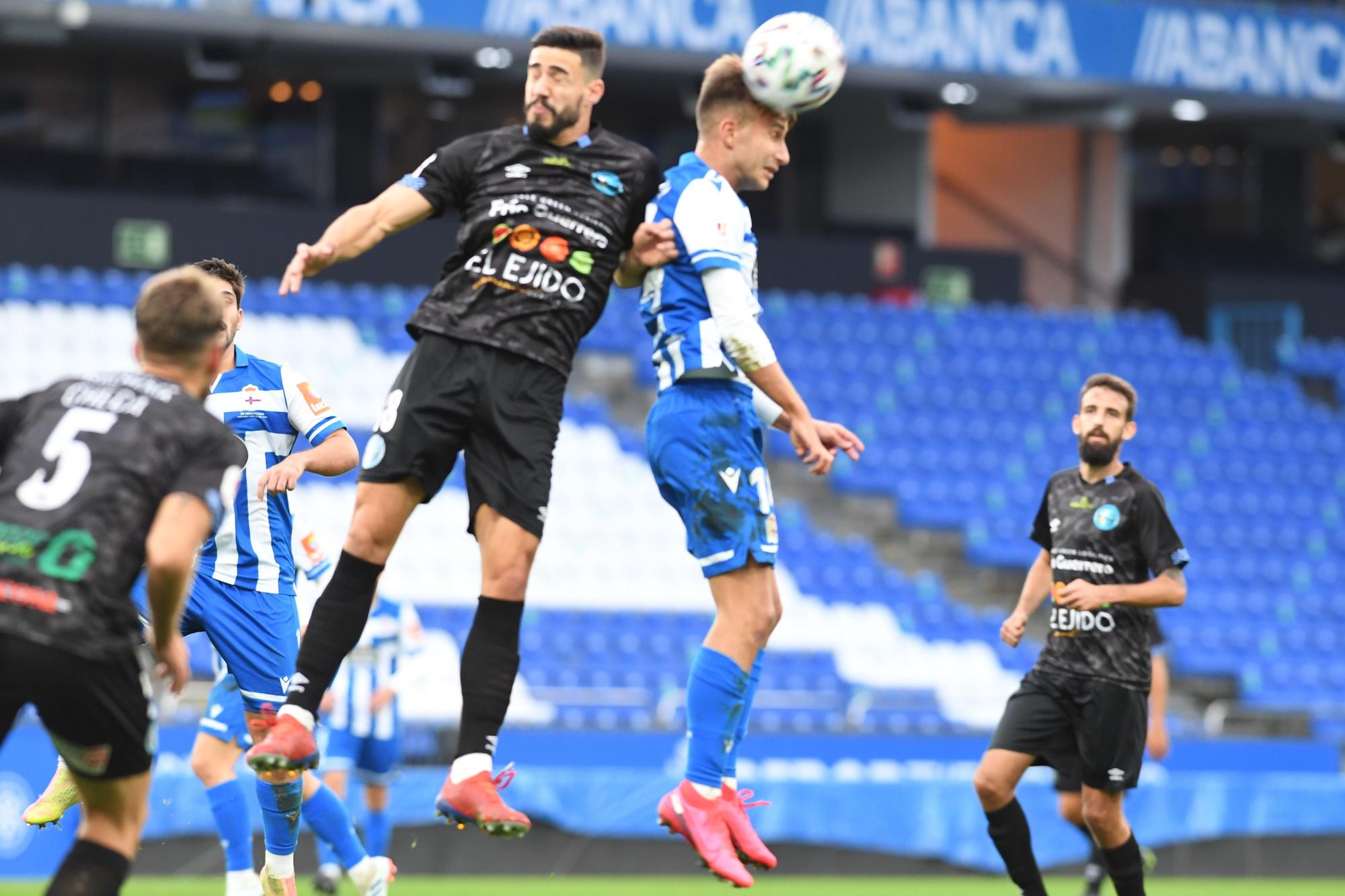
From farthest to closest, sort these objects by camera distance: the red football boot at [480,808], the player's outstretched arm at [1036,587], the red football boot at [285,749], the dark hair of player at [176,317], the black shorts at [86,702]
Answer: the player's outstretched arm at [1036,587] < the red football boot at [480,808] < the red football boot at [285,749] < the dark hair of player at [176,317] < the black shorts at [86,702]

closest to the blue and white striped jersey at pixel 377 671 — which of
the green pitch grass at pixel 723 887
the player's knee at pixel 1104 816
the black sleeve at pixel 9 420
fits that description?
the green pitch grass at pixel 723 887

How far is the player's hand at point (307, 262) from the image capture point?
6.06 m

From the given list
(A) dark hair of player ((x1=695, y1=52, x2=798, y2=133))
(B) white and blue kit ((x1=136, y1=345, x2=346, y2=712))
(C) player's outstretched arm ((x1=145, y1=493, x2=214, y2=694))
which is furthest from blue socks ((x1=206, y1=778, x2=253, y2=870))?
(A) dark hair of player ((x1=695, y1=52, x2=798, y2=133))

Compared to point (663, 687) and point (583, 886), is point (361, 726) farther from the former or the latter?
point (663, 687)

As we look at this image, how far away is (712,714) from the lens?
22.1 feet

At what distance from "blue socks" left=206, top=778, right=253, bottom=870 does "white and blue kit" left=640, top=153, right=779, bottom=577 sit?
2669mm

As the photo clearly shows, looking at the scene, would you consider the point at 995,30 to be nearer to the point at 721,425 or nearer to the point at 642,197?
the point at 642,197

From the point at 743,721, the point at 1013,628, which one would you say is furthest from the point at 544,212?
the point at 1013,628

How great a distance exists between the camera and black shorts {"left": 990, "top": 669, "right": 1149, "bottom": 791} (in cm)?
863

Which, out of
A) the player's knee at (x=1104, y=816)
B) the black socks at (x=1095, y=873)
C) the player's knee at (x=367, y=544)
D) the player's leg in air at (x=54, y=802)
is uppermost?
the player's knee at (x=367, y=544)

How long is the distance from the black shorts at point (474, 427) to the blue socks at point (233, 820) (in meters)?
2.47

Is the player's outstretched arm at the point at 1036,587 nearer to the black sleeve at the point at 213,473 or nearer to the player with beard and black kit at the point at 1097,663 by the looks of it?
the player with beard and black kit at the point at 1097,663

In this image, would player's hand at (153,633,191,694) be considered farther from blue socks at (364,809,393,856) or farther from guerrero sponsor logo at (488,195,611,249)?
blue socks at (364,809,393,856)

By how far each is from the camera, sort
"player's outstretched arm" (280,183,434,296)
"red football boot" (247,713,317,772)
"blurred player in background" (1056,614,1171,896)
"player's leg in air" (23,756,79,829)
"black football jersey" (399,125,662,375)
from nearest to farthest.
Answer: "red football boot" (247,713,317,772) < "player's outstretched arm" (280,183,434,296) < "black football jersey" (399,125,662,375) < "player's leg in air" (23,756,79,829) < "blurred player in background" (1056,614,1171,896)
